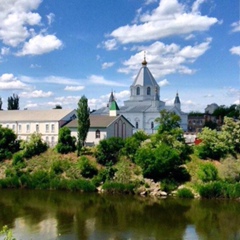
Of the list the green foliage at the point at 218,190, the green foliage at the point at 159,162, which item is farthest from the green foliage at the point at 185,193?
the green foliage at the point at 159,162

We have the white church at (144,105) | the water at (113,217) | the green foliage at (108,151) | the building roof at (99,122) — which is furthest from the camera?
the white church at (144,105)

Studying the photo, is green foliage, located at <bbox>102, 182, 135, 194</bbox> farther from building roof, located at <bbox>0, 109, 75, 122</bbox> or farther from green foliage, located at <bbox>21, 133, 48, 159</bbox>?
building roof, located at <bbox>0, 109, 75, 122</bbox>

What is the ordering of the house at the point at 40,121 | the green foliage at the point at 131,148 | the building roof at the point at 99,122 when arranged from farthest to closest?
the house at the point at 40,121, the building roof at the point at 99,122, the green foliage at the point at 131,148

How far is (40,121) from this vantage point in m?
48.3

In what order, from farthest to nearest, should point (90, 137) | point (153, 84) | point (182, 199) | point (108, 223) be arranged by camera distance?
point (153, 84) → point (90, 137) → point (182, 199) → point (108, 223)

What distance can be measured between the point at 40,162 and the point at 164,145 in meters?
13.3

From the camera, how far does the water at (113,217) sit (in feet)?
68.3

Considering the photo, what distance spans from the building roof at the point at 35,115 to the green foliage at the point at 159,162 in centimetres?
1763

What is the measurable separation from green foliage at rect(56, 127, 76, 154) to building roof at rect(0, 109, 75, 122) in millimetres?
8449

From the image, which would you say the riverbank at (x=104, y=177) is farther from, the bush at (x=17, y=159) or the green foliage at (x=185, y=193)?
the bush at (x=17, y=159)

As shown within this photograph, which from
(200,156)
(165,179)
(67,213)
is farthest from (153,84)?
(67,213)

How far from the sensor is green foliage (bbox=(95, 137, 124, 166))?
3666 centimetres

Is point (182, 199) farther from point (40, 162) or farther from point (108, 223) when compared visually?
point (40, 162)

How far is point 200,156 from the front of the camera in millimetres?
36500
